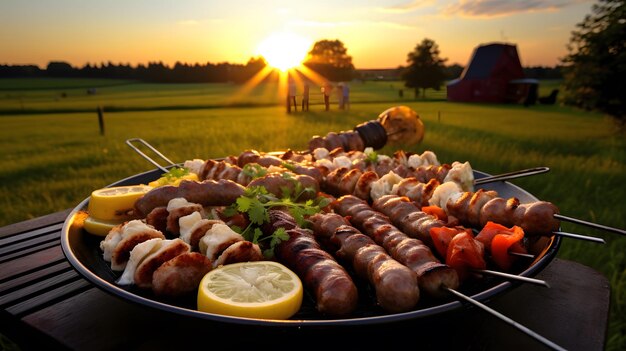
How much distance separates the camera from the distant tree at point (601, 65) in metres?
13.8

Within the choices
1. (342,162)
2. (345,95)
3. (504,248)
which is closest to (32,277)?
(504,248)

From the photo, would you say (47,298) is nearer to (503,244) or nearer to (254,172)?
(254,172)

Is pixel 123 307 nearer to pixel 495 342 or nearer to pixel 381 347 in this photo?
pixel 381 347

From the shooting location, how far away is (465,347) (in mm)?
2336

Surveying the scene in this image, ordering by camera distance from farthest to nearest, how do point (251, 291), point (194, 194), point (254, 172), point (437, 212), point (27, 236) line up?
1. point (254, 172)
2. point (27, 236)
3. point (437, 212)
4. point (194, 194)
5. point (251, 291)

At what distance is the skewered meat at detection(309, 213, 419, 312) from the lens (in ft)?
7.02

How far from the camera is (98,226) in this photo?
3.10 metres

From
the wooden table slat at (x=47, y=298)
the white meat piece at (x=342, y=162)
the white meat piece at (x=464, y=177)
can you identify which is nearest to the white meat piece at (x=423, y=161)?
the white meat piece at (x=342, y=162)

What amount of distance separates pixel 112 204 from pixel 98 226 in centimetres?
21

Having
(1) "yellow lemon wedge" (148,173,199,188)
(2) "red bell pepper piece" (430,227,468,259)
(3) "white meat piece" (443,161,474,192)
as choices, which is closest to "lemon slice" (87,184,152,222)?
(1) "yellow lemon wedge" (148,173,199,188)

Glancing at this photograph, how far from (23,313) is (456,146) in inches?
374

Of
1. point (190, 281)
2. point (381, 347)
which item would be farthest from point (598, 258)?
point (190, 281)

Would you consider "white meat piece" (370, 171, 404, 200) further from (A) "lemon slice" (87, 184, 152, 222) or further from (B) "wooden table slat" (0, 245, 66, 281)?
(B) "wooden table slat" (0, 245, 66, 281)

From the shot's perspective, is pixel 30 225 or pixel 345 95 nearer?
pixel 30 225
